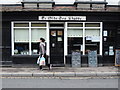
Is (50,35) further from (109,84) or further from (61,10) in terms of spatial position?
(109,84)

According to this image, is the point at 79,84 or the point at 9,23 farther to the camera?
the point at 9,23

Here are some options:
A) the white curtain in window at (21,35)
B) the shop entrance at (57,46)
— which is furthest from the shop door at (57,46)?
the white curtain in window at (21,35)

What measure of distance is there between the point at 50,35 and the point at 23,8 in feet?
7.66

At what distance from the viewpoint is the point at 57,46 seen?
1585 centimetres

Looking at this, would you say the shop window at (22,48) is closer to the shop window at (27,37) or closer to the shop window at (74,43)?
the shop window at (27,37)

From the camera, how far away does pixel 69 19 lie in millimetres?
15438

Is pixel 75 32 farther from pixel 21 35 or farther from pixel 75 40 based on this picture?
pixel 21 35

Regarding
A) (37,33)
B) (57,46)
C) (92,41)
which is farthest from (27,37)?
(92,41)

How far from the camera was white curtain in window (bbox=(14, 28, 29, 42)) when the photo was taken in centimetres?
1566

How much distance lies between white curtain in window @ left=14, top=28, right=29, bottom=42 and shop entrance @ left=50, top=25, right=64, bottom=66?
5.07ft

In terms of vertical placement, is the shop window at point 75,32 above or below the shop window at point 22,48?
above

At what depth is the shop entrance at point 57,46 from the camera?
15812 mm

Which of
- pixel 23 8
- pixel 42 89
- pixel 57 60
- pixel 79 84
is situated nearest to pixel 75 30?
pixel 57 60

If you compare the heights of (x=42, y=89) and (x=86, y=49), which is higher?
(x=86, y=49)
